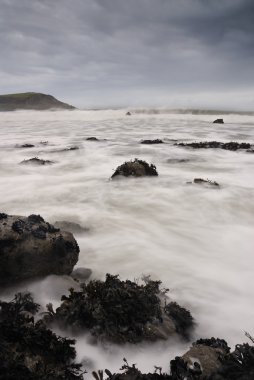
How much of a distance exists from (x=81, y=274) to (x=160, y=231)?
1.94 metres

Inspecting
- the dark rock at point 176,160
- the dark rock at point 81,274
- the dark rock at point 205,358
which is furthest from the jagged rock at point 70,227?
the dark rock at point 176,160

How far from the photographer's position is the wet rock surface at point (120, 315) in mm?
3021

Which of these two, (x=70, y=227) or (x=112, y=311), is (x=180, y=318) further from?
(x=70, y=227)

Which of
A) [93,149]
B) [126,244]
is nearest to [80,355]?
[126,244]

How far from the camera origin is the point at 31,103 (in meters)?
99.2

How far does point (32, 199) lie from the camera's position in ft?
24.5

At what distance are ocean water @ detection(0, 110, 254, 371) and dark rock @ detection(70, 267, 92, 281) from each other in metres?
0.09

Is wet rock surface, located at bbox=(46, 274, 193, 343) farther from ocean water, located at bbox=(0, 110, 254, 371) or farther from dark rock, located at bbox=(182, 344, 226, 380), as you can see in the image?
dark rock, located at bbox=(182, 344, 226, 380)

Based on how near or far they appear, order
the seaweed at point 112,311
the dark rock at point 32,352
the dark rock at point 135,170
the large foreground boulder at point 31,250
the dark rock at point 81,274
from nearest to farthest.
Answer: the dark rock at point 32,352
the seaweed at point 112,311
the large foreground boulder at point 31,250
the dark rock at point 81,274
the dark rock at point 135,170

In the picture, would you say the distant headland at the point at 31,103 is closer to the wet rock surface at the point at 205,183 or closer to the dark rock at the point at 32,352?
the wet rock surface at the point at 205,183

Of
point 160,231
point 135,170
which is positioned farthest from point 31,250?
point 135,170

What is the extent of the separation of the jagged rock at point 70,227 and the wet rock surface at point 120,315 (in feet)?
6.66

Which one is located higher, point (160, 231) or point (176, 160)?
point (176, 160)

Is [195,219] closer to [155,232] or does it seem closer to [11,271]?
[155,232]
